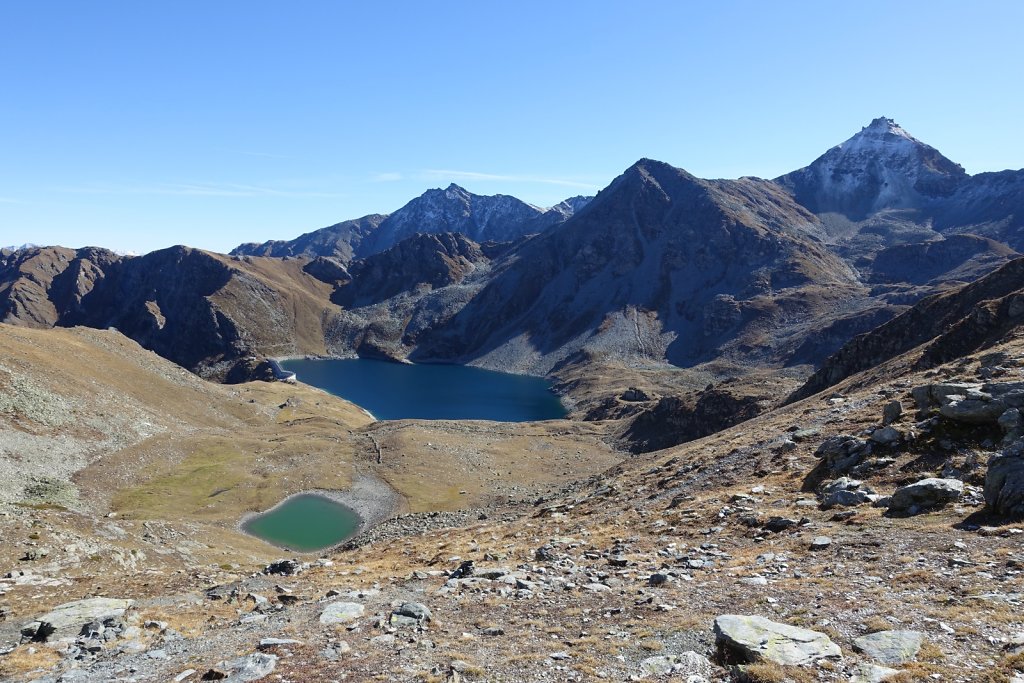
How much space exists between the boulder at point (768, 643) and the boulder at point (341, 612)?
36.8ft

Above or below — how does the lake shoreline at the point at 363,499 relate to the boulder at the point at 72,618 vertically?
below

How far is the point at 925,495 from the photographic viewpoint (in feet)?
66.8

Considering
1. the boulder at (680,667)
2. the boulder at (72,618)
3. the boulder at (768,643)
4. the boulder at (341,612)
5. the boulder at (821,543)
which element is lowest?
the boulder at (72,618)

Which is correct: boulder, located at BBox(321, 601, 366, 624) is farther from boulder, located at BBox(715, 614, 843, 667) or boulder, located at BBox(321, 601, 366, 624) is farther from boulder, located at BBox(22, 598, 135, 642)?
boulder, located at BBox(715, 614, 843, 667)

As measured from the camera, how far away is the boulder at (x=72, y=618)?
19.6 meters

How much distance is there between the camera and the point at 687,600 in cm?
1661

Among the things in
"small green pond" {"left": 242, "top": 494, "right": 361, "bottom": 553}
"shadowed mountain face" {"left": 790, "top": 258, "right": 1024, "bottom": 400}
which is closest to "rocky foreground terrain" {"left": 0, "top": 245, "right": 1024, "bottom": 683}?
"small green pond" {"left": 242, "top": 494, "right": 361, "bottom": 553}

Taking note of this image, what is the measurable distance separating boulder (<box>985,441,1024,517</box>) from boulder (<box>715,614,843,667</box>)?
32.9 ft

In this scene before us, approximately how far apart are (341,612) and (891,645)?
50.3 ft

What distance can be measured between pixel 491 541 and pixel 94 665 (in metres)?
18.2

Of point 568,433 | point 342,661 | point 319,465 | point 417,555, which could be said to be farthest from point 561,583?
point 568,433

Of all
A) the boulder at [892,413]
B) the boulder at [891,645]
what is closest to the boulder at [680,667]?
the boulder at [891,645]

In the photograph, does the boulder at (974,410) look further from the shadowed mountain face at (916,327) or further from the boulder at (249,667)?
the shadowed mountain face at (916,327)

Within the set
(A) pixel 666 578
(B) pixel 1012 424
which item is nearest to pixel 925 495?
(B) pixel 1012 424
